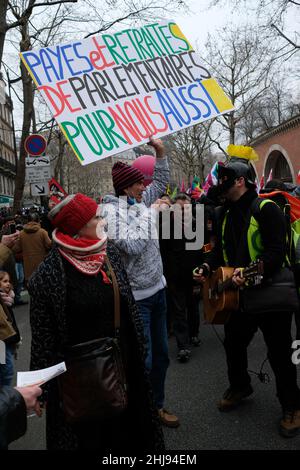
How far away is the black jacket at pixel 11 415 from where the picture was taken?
1569 mm

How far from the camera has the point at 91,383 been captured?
6.82 feet

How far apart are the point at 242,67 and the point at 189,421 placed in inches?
1009

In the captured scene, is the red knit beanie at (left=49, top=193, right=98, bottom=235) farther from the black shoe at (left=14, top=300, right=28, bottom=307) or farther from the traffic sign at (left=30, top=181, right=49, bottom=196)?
the traffic sign at (left=30, top=181, right=49, bottom=196)

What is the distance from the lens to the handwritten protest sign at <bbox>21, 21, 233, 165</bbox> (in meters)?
2.98

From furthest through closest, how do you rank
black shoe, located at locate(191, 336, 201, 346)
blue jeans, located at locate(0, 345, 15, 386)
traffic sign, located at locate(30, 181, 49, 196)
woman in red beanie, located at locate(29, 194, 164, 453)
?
1. traffic sign, located at locate(30, 181, 49, 196)
2. black shoe, located at locate(191, 336, 201, 346)
3. blue jeans, located at locate(0, 345, 15, 386)
4. woman in red beanie, located at locate(29, 194, 164, 453)

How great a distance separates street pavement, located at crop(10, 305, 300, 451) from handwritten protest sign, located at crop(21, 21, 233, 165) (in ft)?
7.06

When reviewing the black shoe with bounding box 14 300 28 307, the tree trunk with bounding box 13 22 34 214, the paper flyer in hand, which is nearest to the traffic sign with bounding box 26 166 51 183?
the tree trunk with bounding box 13 22 34 214

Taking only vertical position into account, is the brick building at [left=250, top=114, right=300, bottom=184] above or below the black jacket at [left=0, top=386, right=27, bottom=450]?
above

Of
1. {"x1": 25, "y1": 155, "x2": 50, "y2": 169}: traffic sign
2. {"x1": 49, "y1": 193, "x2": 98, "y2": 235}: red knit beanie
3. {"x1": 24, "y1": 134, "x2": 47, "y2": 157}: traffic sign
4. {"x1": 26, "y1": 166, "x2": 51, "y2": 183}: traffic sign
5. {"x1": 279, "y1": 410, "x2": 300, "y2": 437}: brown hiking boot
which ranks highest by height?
{"x1": 24, "y1": 134, "x2": 47, "y2": 157}: traffic sign

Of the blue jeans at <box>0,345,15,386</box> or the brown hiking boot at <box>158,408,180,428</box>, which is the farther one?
the blue jeans at <box>0,345,15,386</box>

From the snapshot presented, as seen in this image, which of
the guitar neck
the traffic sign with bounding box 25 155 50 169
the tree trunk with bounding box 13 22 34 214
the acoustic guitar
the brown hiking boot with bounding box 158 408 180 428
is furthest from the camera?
the tree trunk with bounding box 13 22 34 214

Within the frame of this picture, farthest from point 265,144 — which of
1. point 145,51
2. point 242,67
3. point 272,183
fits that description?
point 145,51

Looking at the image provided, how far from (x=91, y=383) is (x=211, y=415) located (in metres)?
1.75

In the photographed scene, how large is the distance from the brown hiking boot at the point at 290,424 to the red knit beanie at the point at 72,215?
209cm
